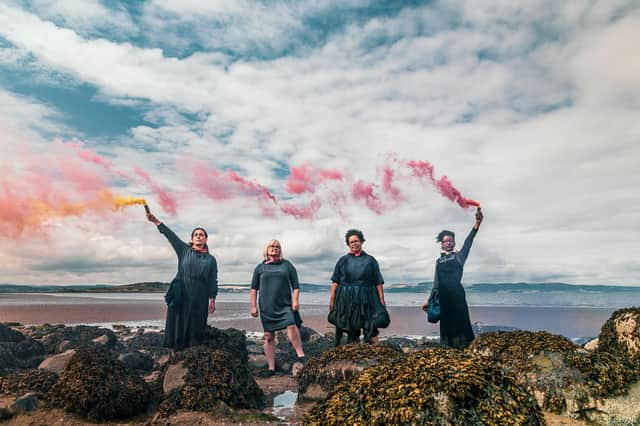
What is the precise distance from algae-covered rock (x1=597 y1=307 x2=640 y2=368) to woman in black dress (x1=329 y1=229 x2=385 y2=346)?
153 inches

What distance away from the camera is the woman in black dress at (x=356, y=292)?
8727 mm

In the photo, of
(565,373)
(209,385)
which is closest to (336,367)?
(209,385)

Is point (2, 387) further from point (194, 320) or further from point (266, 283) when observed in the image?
point (266, 283)

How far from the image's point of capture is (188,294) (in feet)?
30.2

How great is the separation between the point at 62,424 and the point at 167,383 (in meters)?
1.43

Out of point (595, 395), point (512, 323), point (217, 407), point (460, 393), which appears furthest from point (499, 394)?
point (512, 323)

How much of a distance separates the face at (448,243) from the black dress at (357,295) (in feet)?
5.03

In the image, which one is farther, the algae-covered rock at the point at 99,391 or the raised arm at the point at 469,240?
the raised arm at the point at 469,240

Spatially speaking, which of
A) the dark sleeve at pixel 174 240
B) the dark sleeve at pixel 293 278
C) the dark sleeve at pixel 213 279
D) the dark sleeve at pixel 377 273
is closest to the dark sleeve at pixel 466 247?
the dark sleeve at pixel 377 273

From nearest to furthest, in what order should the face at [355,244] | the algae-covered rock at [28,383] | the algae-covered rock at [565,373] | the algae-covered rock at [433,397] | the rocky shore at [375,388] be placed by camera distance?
the algae-covered rock at [433,397]
the rocky shore at [375,388]
the algae-covered rock at [565,373]
the algae-covered rock at [28,383]
the face at [355,244]

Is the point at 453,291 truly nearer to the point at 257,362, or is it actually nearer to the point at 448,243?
the point at 448,243

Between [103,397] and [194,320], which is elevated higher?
[194,320]

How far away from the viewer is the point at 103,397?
6.59m

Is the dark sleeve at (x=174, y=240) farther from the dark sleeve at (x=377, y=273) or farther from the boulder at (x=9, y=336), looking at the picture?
the boulder at (x=9, y=336)
